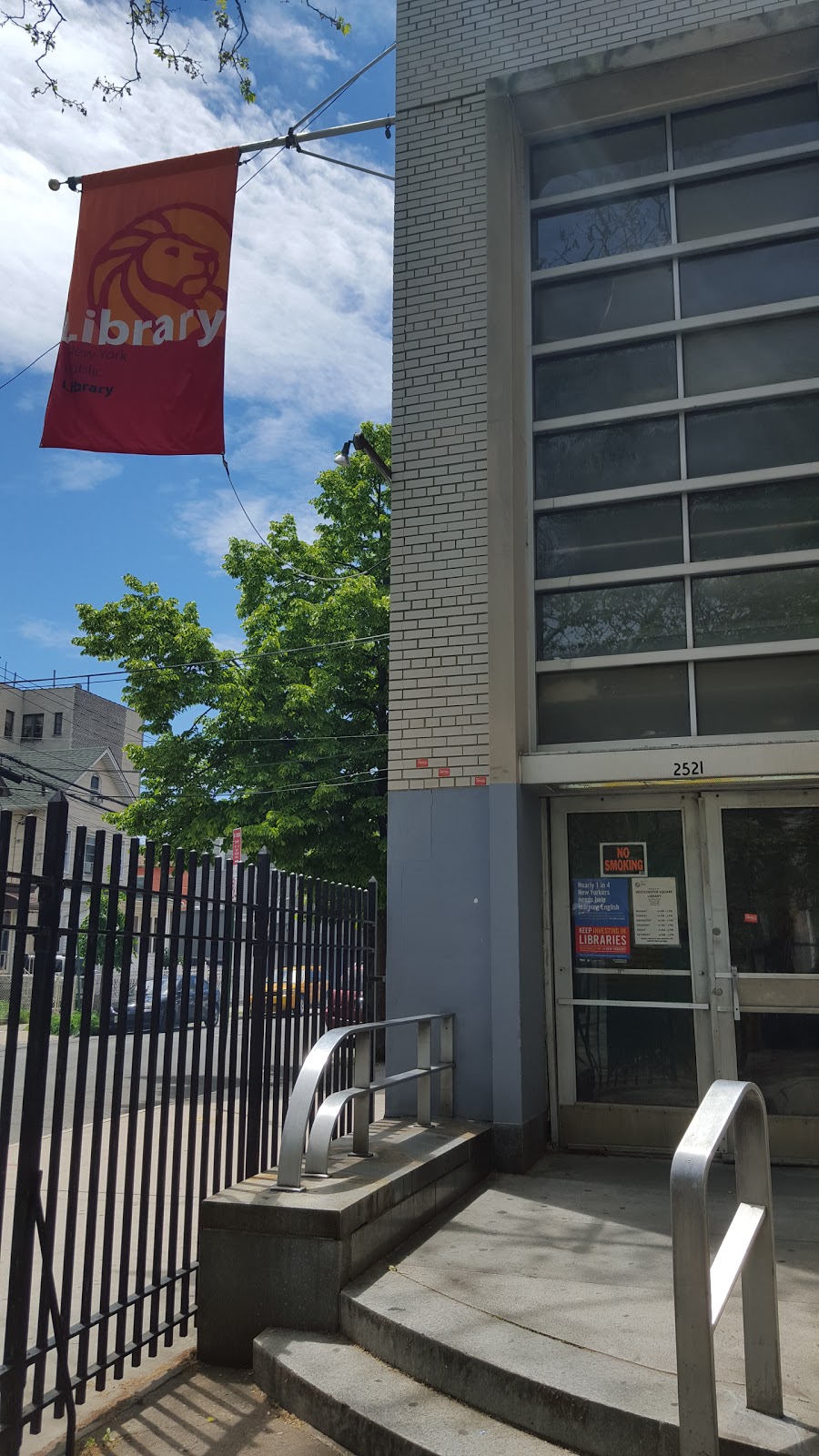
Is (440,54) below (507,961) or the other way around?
the other way around

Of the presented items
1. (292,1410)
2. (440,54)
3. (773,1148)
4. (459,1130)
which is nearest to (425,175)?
(440,54)

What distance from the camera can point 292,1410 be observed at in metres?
4.09

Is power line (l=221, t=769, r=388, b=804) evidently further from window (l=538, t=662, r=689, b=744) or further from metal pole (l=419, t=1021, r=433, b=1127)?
metal pole (l=419, t=1021, r=433, b=1127)

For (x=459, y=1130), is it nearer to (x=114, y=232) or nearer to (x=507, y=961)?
(x=507, y=961)

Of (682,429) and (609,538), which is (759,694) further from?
(682,429)

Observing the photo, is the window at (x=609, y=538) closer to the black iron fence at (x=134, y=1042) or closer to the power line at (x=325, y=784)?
the black iron fence at (x=134, y=1042)

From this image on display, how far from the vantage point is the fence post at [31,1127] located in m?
3.57

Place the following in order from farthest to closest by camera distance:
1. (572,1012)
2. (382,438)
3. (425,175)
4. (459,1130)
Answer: (382,438) → (425,175) → (572,1012) → (459,1130)

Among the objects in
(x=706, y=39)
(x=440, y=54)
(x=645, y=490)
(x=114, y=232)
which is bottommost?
(x=645, y=490)

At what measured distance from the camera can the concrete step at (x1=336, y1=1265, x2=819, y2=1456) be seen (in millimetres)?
3271

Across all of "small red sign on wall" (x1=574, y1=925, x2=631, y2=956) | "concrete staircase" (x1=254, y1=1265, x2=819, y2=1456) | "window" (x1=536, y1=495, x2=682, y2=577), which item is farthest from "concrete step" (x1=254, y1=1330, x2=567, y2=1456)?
"window" (x1=536, y1=495, x2=682, y2=577)

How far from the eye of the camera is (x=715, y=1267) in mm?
3018

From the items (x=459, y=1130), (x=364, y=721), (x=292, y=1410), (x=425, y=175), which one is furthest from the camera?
(x=364, y=721)

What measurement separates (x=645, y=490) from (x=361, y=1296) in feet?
19.1
